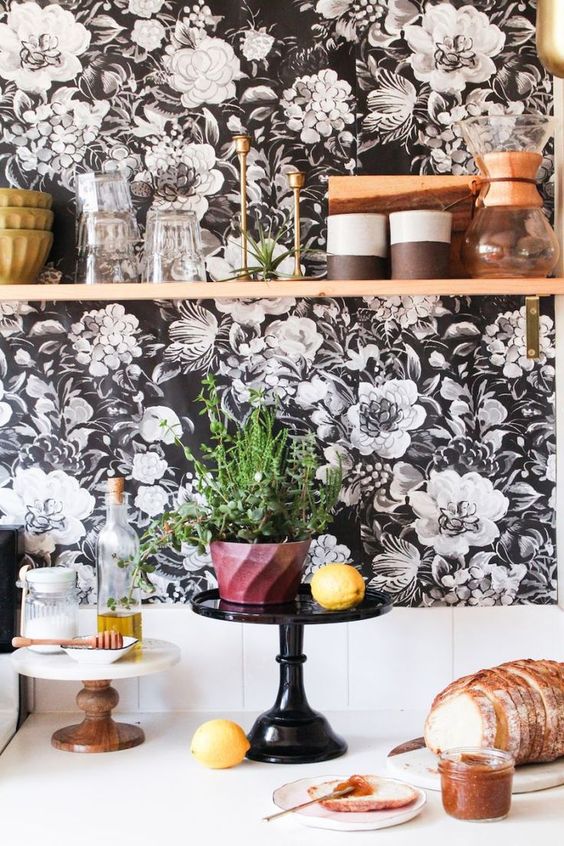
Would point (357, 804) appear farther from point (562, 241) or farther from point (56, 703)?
point (562, 241)

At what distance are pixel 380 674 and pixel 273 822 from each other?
1.92 ft

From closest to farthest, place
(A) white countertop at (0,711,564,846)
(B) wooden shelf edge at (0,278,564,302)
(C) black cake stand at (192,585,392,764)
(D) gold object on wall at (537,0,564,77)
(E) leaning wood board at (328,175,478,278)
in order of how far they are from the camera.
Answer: (D) gold object on wall at (537,0,564,77), (A) white countertop at (0,711,564,846), (C) black cake stand at (192,585,392,764), (B) wooden shelf edge at (0,278,564,302), (E) leaning wood board at (328,175,478,278)

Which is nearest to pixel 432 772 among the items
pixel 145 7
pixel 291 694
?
pixel 291 694

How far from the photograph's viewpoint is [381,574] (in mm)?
2156

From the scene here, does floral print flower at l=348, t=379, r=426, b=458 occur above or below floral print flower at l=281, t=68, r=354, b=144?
below

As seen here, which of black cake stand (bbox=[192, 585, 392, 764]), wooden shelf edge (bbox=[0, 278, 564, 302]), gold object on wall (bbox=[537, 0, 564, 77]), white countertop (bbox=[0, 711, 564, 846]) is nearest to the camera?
gold object on wall (bbox=[537, 0, 564, 77])

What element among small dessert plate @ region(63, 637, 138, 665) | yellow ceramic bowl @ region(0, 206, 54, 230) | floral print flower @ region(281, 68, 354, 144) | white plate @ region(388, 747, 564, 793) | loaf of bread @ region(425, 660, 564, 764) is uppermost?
floral print flower @ region(281, 68, 354, 144)

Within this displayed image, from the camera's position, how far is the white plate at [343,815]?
155 cm

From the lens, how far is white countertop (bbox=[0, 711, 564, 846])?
5.03ft

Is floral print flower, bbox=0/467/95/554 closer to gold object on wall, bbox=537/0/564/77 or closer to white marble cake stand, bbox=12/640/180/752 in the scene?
white marble cake stand, bbox=12/640/180/752

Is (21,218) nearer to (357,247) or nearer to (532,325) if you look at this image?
(357,247)

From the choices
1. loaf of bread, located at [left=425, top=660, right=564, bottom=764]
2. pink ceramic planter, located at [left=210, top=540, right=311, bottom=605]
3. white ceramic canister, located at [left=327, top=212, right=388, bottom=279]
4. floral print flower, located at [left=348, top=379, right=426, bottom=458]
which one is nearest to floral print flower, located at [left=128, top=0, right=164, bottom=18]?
white ceramic canister, located at [left=327, top=212, right=388, bottom=279]

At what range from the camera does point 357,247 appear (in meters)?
2.03

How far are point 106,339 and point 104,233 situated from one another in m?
0.21
